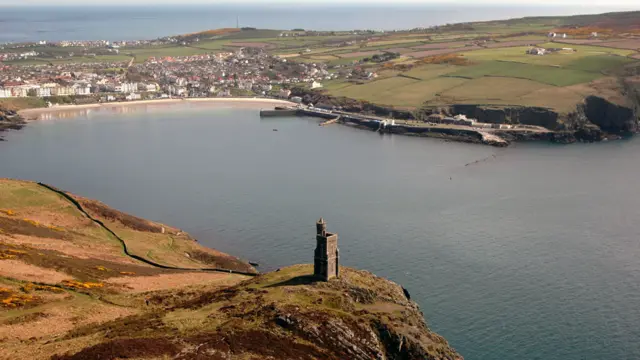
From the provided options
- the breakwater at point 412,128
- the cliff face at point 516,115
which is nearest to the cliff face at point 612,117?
the cliff face at point 516,115

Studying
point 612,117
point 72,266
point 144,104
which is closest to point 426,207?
→ point 72,266

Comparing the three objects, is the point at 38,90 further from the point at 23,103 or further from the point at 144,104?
the point at 144,104

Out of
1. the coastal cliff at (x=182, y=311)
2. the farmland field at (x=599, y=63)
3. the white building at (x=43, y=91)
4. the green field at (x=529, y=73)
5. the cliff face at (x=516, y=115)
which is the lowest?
the coastal cliff at (x=182, y=311)

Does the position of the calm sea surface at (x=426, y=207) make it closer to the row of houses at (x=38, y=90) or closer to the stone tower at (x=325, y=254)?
the stone tower at (x=325, y=254)

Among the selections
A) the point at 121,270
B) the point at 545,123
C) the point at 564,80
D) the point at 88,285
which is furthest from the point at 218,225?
the point at 564,80

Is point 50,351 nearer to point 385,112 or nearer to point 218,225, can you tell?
point 218,225

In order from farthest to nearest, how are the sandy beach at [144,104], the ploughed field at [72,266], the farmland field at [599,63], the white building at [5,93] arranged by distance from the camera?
the white building at [5,93]
the sandy beach at [144,104]
the farmland field at [599,63]
the ploughed field at [72,266]
